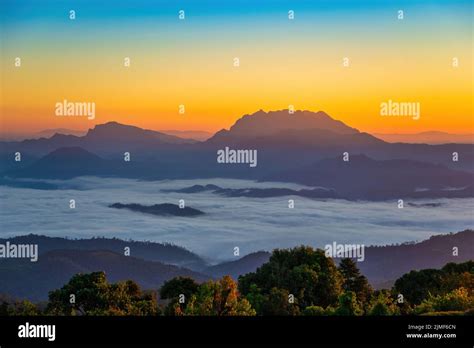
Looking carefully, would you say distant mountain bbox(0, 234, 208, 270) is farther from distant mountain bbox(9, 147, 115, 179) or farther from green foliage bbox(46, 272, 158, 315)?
green foliage bbox(46, 272, 158, 315)

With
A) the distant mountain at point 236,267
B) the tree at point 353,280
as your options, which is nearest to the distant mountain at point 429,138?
the distant mountain at point 236,267

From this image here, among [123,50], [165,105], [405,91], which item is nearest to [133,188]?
[165,105]

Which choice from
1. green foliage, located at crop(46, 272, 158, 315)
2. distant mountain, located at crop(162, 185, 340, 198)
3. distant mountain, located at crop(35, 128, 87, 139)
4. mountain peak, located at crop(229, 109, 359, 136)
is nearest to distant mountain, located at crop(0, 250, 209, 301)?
distant mountain, located at crop(162, 185, 340, 198)

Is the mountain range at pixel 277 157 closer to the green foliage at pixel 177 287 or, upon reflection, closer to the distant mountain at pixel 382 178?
the distant mountain at pixel 382 178

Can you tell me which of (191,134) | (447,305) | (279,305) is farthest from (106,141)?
(447,305)

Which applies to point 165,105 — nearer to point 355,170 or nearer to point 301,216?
point 301,216

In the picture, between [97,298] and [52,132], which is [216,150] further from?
[97,298]
